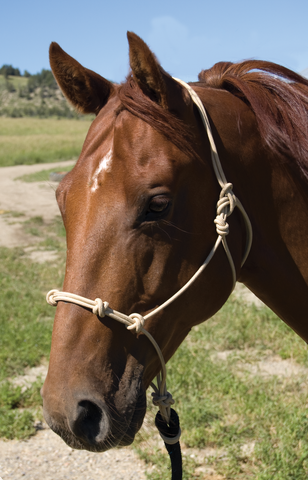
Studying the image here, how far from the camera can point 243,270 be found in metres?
1.72

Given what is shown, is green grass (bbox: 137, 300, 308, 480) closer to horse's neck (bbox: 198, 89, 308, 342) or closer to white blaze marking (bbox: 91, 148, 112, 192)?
horse's neck (bbox: 198, 89, 308, 342)

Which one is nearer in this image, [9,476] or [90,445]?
[90,445]

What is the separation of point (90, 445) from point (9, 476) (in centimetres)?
163

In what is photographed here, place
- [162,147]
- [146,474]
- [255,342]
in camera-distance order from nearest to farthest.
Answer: [162,147] < [146,474] < [255,342]

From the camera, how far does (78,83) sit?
1667mm

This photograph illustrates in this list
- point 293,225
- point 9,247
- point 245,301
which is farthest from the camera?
point 9,247

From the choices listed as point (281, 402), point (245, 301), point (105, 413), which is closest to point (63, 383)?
point (105, 413)

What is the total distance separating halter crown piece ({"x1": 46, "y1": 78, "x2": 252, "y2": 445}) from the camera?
1289 mm

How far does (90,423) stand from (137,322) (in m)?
0.33

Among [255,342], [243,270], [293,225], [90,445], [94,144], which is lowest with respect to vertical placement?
[255,342]

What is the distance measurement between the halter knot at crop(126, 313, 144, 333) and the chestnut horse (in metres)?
0.03

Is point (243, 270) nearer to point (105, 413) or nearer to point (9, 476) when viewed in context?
point (105, 413)

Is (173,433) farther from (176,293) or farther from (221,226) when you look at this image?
(221,226)

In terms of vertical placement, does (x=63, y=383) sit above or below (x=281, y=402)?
above
